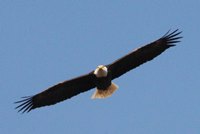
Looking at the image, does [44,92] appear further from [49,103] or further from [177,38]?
[177,38]

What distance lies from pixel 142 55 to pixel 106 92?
1185mm

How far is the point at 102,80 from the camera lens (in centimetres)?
4600

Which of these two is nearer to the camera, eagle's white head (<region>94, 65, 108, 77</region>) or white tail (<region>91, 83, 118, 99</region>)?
eagle's white head (<region>94, 65, 108, 77</region>)

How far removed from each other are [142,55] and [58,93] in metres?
2.15

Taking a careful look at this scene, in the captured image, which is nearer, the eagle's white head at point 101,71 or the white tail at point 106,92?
the eagle's white head at point 101,71

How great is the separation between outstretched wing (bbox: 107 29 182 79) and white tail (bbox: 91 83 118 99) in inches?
10.5

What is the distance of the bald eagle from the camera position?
45.9 m

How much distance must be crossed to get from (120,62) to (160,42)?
1008 millimetres

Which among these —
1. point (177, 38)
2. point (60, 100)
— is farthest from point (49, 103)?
point (177, 38)

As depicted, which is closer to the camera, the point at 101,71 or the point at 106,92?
the point at 101,71

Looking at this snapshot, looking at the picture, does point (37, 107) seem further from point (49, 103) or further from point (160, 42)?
point (160, 42)

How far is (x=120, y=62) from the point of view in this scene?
46.0 meters

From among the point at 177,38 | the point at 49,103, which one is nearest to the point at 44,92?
the point at 49,103

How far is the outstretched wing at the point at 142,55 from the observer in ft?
151
